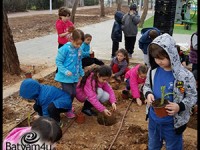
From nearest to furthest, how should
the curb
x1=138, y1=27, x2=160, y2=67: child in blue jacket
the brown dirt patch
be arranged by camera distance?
the brown dirt patch < the curb < x1=138, y1=27, x2=160, y2=67: child in blue jacket

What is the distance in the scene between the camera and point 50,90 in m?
3.53

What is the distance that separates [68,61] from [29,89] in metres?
0.80

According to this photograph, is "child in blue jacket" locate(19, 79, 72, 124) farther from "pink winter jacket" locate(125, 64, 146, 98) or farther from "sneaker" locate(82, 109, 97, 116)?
"pink winter jacket" locate(125, 64, 146, 98)

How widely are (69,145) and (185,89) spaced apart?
1556mm

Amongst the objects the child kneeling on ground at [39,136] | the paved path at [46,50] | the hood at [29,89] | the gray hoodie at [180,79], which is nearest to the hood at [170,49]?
the gray hoodie at [180,79]

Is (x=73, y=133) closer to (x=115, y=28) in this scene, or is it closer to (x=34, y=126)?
(x=34, y=126)

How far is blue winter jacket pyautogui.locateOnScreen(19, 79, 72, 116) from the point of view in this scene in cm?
325

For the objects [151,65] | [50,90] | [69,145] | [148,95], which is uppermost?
[151,65]

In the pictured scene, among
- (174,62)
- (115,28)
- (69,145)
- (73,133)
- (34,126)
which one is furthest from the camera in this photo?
(115,28)

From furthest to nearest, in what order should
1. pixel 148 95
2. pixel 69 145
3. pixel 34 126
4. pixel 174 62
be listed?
pixel 69 145, pixel 148 95, pixel 174 62, pixel 34 126

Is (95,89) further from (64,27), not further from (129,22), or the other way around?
(129,22)

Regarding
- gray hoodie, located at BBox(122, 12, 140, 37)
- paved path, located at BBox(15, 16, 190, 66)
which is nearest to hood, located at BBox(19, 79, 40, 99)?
paved path, located at BBox(15, 16, 190, 66)

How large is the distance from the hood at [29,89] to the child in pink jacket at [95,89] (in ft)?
2.18

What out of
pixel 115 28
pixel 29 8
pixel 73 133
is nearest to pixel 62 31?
pixel 115 28
